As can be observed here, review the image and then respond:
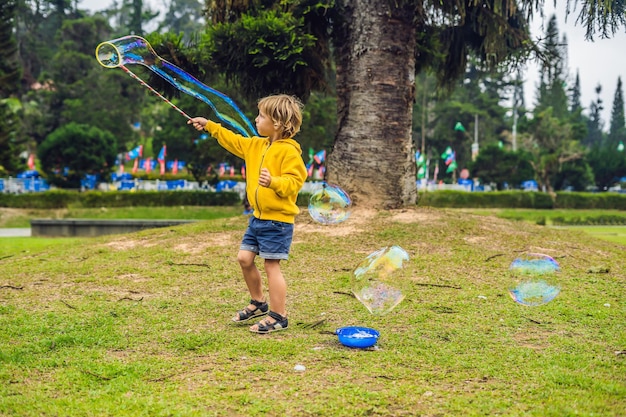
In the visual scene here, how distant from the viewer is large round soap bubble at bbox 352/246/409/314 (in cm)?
457

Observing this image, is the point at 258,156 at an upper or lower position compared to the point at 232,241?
upper

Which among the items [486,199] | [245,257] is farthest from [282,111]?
[486,199]

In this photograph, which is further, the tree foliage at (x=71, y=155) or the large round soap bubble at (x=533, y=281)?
the tree foliage at (x=71, y=155)

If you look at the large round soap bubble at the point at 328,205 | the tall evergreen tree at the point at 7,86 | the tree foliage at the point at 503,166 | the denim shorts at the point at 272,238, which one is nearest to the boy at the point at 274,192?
the denim shorts at the point at 272,238

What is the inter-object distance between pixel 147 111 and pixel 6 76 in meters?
20.2

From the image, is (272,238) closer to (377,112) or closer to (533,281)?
(533,281)

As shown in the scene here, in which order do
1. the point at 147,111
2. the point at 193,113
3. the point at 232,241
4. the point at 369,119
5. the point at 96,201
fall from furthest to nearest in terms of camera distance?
the point at 147,111
the point at 193,113
the point at 96,201
the point at 369,119
the point at 232,241

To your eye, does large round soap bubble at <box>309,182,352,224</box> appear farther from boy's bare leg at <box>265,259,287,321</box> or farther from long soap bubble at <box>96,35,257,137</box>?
boy's bare leg at <box>265,259,287,321</box>

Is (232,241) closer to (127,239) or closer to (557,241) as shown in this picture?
(127,239)

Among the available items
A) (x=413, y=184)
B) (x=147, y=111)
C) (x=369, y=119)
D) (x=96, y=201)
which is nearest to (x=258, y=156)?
(x=369, y=119)

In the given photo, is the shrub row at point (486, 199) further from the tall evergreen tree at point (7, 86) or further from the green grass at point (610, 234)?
the tall evergreen tree at point (7, 86)

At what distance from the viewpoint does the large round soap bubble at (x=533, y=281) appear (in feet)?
16.3

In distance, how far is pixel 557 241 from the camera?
858 cm

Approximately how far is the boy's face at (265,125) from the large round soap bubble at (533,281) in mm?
2309
